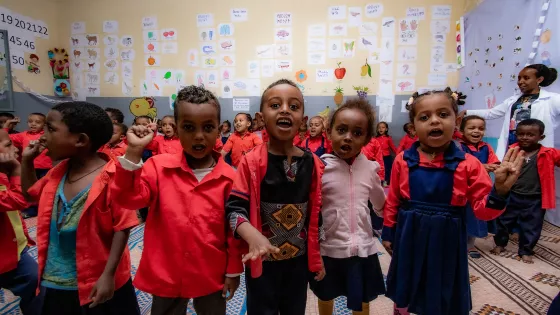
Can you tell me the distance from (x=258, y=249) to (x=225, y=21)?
211 inches

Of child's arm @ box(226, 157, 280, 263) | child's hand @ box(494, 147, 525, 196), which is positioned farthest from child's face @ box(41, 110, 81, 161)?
child's hand @ box(494, 147, 525, 196)

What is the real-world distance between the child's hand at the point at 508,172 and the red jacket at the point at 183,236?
3.20 ft

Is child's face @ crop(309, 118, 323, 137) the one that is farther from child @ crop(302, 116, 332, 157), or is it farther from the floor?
the floor

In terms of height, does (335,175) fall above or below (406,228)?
above

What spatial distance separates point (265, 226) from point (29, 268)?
4.14ft

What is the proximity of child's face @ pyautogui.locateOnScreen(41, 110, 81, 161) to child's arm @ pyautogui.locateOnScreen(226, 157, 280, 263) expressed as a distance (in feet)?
2.10

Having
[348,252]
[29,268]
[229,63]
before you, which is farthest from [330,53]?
[29,268]

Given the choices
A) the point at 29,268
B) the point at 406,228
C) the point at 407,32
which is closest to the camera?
the point at 406,228

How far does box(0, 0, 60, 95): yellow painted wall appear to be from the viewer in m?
4.95

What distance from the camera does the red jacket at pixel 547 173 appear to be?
2496 mm

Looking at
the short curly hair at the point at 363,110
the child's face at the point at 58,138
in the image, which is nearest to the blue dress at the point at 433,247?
the short curly hair at the point at 363,110

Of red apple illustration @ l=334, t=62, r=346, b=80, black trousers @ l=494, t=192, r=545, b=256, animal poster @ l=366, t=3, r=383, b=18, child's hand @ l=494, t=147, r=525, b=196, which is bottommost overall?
black trousers @ l=494, t=192, r=545, b=256

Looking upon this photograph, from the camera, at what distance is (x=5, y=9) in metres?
4.59

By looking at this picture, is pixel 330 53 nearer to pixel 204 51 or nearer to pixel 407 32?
pixel 407 32
